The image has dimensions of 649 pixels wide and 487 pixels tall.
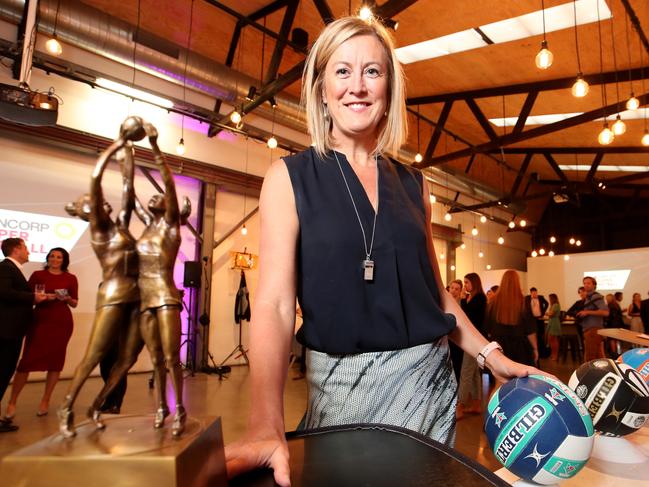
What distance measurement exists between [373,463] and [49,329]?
4960 millimetres

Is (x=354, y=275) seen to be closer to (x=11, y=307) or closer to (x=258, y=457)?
(x=258, y=457)

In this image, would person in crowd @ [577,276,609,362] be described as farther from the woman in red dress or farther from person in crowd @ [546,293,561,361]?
the woman in red dress

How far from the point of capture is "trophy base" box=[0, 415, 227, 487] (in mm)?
394

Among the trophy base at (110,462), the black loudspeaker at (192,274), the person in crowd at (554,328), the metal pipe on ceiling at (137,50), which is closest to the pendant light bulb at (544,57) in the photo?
the metal pipe on ceiling at (137,50)

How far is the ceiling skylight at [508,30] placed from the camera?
5.18 meters

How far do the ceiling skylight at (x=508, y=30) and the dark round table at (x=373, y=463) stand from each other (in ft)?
15.9

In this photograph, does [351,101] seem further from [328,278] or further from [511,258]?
[511,258]

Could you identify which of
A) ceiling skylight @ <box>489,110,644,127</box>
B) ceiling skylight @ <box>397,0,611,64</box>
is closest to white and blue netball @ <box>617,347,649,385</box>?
ceiling skylight @ <box>397,0,611,64</box>

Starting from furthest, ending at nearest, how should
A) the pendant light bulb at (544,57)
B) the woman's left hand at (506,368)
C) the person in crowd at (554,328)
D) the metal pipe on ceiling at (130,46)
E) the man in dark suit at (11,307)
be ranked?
the person in crowd at (554,328)
the metal pipe on ceiling at (130,46)
the pendant light bulb at (544,57)
the man in dark suit at (11,307)
the woman's left hand at (506,368)

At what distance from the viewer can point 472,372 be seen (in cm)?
535

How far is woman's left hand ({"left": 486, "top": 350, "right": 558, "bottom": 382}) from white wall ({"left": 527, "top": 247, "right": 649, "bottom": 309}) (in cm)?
1601

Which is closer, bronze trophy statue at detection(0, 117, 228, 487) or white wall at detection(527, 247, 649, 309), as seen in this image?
bronze trophy statue at detection(0, 117, 228, 487)

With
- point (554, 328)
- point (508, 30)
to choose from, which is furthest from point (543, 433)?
point (554, 328)

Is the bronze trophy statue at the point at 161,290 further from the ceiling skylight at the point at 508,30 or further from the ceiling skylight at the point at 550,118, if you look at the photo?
the ceiling skylight at the point at 550,118
